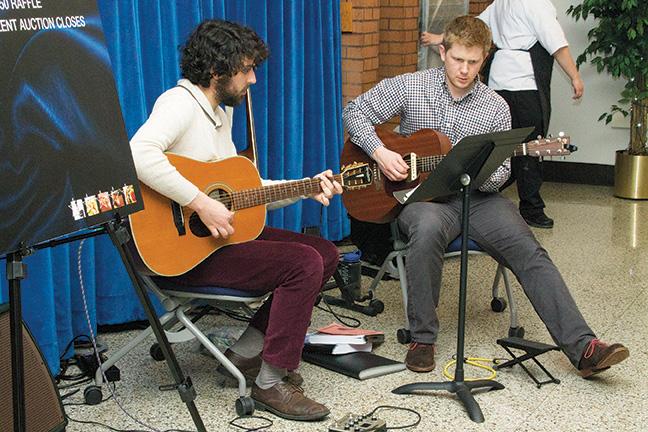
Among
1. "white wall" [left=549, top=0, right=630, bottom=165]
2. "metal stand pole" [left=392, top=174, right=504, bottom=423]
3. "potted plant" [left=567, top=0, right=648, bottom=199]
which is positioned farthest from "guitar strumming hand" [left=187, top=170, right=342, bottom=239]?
"white wall" [left=549, top=0, right=630, bottom=165]

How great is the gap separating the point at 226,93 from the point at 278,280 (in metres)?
0.64

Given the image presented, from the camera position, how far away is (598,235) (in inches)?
197

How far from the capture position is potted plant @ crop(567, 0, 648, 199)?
5.63 m

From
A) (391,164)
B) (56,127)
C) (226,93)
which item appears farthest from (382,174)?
(56,127)

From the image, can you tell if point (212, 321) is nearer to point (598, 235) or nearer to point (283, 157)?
point (283, 157)

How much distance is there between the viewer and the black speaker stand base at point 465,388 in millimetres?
2818

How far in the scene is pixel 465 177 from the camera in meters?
2.81

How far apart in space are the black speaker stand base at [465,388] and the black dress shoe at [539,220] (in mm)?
2341

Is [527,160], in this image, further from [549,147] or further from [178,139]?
[178,139]

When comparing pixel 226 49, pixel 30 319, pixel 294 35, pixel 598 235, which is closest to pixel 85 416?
pixel 30 319

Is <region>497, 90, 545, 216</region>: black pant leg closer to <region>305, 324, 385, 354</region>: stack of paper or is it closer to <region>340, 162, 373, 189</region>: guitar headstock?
<region>340, 162, 373, 189</region>: guitar headstock

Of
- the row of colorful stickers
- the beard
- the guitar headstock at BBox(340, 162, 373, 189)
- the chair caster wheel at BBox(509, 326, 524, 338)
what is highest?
the beard

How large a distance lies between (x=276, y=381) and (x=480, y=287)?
4.97ft

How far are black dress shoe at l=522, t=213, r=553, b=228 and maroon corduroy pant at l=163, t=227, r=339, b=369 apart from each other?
269cm
